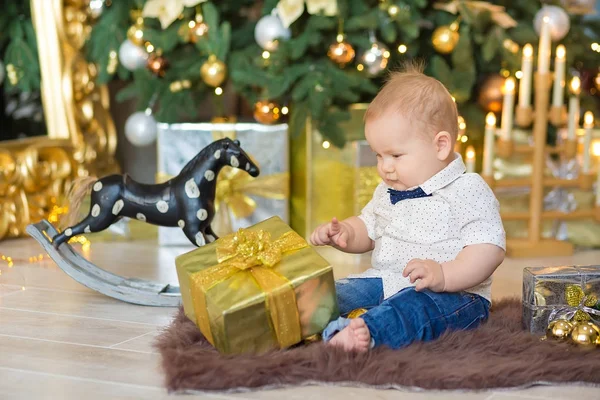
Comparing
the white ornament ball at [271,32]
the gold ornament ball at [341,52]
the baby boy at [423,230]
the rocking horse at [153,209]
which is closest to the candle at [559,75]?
the gold ornament ball at [341,52]

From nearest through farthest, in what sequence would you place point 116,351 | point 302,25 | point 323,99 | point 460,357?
point 460,357, point 116,351, point 323,99, point 302,25

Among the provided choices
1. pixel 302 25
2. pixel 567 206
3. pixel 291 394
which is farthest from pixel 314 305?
pixel 567 206

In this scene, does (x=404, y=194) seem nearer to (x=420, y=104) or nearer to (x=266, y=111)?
(x=420, y=104)

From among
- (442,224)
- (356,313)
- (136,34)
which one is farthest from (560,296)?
(136,34)

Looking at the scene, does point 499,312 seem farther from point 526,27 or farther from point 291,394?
point 526,27

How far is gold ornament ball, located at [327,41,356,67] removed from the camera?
2.33m

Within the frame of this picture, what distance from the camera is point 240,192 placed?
2445 mm

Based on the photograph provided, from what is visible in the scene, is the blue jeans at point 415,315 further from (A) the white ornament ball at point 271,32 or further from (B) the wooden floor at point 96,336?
(A) the white ornament ball at point 271,32

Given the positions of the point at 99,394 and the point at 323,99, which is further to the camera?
the point at 323,99

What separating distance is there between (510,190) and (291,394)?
1.43m

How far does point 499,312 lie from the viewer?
1.68 metres

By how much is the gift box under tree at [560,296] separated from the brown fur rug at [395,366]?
Result: 0.26ft

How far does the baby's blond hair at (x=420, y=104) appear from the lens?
153 centimetres

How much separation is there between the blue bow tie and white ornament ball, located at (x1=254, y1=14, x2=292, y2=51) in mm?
860
